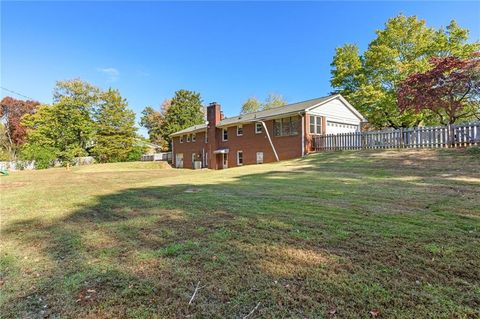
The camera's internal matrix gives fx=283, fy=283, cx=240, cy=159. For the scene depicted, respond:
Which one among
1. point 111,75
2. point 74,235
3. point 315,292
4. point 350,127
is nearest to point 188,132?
point 111,75

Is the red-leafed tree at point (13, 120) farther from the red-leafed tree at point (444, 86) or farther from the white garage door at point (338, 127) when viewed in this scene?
the red-leafed tree at point (444, 86)

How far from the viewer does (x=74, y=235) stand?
4.43 m

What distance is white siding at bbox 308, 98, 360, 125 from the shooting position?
20.7 meters

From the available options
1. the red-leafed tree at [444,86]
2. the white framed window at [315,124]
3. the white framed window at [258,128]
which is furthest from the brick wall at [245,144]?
the red-leafed tree at [444,86]

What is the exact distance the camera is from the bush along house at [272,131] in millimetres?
20234

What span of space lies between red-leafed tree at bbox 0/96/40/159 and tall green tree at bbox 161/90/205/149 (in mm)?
24306

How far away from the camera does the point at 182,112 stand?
46.6m

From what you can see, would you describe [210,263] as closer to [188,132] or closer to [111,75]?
[188,132]

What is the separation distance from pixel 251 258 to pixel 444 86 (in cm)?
1705

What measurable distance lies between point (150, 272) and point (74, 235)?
2110mm

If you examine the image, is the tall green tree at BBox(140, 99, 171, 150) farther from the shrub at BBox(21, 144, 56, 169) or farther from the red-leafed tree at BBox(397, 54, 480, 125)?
the red-leafed tree at BBox(397, 54, 480, 125)

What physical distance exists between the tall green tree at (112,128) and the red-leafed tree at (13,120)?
775 inches

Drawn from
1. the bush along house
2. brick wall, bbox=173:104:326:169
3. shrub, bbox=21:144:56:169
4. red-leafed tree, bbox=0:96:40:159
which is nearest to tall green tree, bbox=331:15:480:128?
the bush along house

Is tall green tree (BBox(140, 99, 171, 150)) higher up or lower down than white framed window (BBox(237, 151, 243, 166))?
higher up
